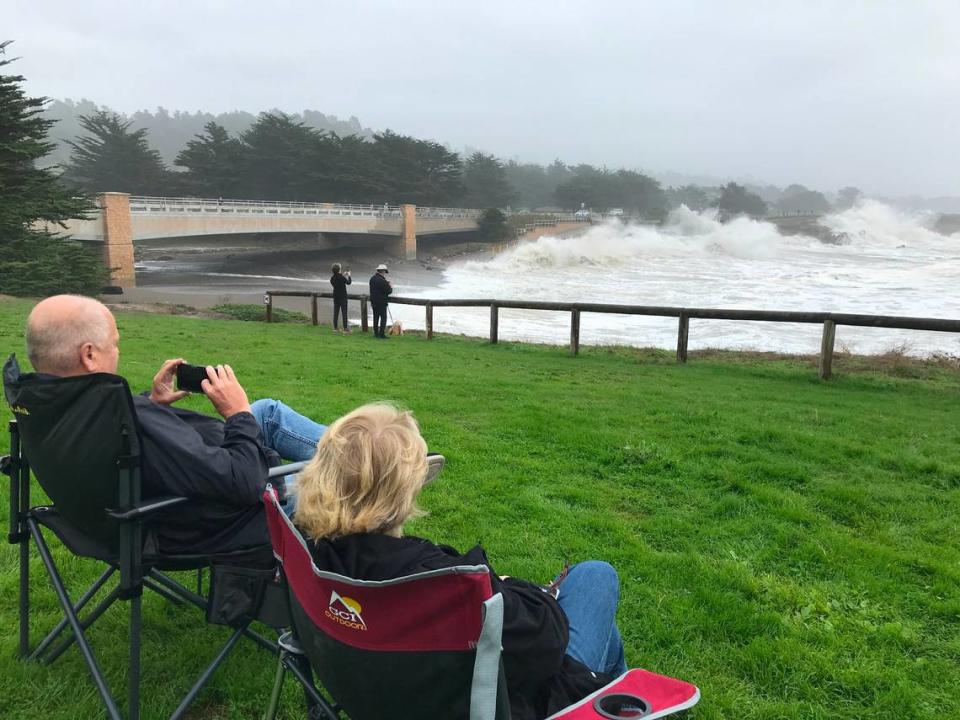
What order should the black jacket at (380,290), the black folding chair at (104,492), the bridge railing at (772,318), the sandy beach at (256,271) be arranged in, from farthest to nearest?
the sandy beach at (256,271) → the black jacket at (380,290) → the bridge railing at (772,318) → the black folding chair at (104,492)

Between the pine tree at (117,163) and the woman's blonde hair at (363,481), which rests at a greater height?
the pine tree at (117,163)

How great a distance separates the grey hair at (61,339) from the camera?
2.16m

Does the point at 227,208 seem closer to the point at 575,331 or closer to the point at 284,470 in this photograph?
the point at 575,331

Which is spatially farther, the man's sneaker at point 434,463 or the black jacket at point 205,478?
the man's sneaker at point 434,463

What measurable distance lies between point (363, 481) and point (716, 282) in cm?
3927

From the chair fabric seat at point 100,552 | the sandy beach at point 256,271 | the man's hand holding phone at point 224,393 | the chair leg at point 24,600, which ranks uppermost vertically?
the man's hand holding phone at point 224,393

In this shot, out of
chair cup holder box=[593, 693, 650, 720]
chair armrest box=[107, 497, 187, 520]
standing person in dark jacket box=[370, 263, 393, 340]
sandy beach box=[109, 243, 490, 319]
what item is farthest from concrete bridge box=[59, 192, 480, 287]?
chair cup holder box=[593, 693, 650, 720]

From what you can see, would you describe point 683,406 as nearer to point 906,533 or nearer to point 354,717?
point 906,533

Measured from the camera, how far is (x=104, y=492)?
2.13 meters

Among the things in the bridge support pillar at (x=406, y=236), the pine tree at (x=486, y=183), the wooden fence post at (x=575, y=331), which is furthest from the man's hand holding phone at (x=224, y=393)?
the pine tree at (x=486, y=183)

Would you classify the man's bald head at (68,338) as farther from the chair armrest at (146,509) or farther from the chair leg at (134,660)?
the chair leg at (134,660)

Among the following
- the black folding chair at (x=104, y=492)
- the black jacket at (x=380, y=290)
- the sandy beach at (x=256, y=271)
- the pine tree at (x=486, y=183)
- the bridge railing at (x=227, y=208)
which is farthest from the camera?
the pine tree at (x=486, y=183)

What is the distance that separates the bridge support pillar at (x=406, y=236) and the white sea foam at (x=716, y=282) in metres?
5.08

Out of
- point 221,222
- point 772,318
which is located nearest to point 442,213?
point 221,222
